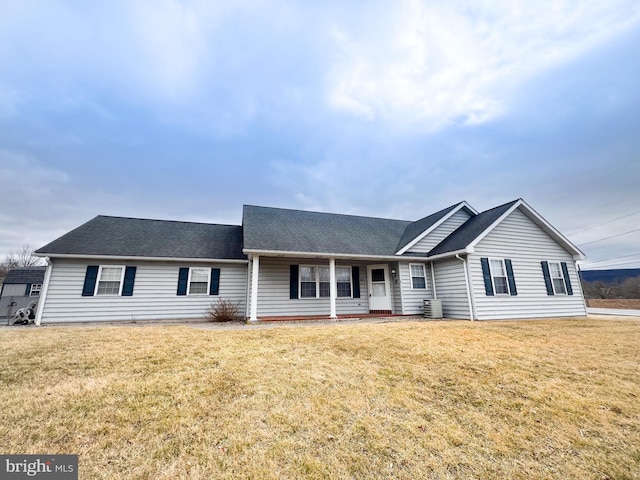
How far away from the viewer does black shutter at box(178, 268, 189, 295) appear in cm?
1226

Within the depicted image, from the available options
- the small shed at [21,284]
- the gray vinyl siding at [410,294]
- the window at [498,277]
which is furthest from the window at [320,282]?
the small shed at [21,284]

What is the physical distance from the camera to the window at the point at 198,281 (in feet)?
40.9

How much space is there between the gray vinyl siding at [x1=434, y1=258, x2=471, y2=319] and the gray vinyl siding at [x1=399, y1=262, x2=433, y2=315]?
524 mm

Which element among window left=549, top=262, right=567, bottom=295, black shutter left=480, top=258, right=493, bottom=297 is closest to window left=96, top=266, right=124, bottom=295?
black shutter left=480, top=258, right=493, bottom=297

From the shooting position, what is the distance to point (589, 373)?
15.9ft

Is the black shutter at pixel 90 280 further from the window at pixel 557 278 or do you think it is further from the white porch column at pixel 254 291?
the window at pixel 557 278

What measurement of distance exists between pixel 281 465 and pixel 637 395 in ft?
18.1

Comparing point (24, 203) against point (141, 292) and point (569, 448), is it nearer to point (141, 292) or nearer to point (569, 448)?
point (141, 292)

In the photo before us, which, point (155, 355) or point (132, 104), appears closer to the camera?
point (155, 355)

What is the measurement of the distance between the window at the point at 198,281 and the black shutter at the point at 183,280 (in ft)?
0.59

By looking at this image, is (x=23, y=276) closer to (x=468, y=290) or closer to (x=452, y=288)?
(x=452, y=288)

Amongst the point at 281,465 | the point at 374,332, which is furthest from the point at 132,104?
the point at 281,465

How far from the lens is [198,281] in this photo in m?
12.6

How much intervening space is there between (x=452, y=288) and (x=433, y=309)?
1.41 m
